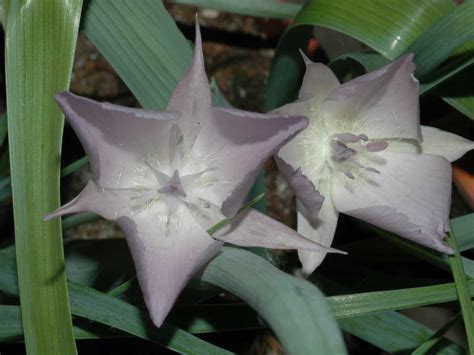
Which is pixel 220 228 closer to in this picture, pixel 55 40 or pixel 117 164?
pixel 117 164

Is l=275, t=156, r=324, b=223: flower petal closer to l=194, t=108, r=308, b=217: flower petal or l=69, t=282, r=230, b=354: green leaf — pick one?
l=194, t=108, r=308, b=217: flower petal

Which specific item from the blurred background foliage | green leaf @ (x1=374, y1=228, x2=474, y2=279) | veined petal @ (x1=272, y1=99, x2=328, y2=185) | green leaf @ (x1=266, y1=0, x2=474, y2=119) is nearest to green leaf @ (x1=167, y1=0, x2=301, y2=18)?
the blurred background foliage

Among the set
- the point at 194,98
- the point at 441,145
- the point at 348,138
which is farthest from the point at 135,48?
the point at 441,145

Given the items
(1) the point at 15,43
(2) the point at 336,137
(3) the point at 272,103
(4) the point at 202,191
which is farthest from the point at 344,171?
(1) the point at 15,43

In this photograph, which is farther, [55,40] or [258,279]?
[55,40]

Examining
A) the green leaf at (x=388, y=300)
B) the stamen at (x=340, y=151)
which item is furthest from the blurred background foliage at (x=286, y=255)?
the stamen at (x=340, y=151)

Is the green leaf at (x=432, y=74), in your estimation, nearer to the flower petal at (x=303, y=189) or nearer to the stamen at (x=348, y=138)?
the stamen at (x=348, y=138)
